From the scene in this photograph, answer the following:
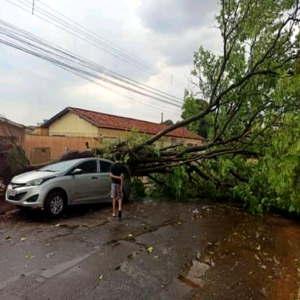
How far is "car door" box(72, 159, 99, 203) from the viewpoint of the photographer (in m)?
9.61

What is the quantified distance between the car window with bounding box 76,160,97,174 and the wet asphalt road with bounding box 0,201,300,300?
4.56 feet

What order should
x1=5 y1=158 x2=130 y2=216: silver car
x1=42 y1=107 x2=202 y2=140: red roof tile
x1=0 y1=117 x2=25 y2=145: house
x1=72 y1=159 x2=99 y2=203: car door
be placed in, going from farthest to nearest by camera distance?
x1=42 y1=107 x2=202 y2=140: red roof tile
x1=0 y1=117 x2=25 y2=145: house
x1=72 y1=159 x2=99 y2=203: car door
x1=5 y1=158 x2=130 y2=216: silver car

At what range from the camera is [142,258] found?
5883 millimetres

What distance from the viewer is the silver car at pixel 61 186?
8.55 metres

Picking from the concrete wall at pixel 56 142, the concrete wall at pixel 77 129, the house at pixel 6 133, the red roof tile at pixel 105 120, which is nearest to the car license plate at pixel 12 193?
the house at pixel 6 133

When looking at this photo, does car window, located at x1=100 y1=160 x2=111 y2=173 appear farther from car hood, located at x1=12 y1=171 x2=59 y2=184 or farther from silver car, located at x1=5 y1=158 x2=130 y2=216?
car hood, located at x1=12 y1=171 x2=59 y2=184

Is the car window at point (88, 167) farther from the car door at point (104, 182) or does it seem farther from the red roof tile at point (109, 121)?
the red roof tile at point (109, 121)

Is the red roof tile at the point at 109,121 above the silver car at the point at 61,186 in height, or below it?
above

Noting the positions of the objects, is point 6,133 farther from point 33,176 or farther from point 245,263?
point 245,263

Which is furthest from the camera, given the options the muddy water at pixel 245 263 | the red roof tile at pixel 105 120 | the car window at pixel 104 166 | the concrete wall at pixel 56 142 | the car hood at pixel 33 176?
the red roof tile at pixel 105 120

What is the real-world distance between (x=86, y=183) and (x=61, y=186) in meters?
1.03

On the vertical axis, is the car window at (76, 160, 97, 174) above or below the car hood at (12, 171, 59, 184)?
above

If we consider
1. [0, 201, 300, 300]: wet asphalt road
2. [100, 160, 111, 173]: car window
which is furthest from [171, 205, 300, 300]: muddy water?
[100, 160, 111, 173]: car window

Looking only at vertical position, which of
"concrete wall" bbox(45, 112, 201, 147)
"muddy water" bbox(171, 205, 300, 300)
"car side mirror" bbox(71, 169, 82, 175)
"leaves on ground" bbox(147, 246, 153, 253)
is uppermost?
"concrete wall" bbox(45, 112, 201, 147)
